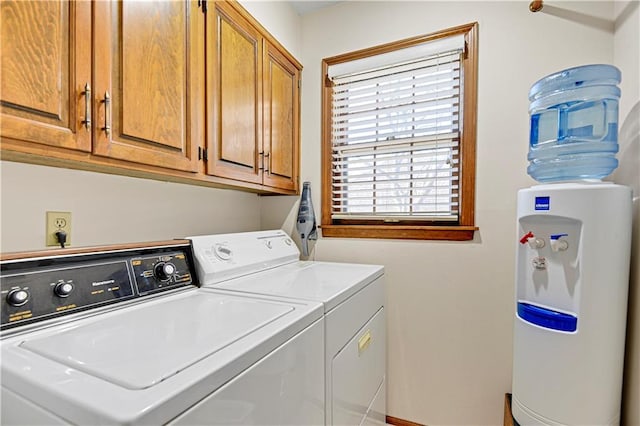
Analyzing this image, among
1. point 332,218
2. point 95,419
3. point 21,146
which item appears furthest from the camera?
point 332,218

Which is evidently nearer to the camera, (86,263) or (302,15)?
(86,263)

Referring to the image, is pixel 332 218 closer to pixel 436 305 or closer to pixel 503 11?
pixel 436 305

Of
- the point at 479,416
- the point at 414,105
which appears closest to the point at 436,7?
the point at 414,105

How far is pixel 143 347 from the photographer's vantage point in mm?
670

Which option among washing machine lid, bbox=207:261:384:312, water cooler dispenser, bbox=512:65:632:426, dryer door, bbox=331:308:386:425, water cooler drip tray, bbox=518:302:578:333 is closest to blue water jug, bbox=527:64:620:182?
water cooler dispenser, bbox=512:65:632:426

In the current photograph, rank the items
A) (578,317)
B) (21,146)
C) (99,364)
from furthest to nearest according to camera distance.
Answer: (578,317) < (21,146) < (99,364)

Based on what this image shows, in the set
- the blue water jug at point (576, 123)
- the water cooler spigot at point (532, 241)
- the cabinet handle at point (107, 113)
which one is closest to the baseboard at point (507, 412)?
the water cooler spigot at point (532, 241)

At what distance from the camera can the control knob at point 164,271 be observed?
1.13m

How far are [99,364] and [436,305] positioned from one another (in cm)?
165

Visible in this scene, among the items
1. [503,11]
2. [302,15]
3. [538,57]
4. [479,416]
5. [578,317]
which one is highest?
[302,15]

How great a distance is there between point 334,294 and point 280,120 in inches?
46.7

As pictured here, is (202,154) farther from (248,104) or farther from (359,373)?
(359,373)

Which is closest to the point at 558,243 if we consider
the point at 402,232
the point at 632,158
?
the point at 632,158

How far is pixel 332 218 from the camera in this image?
209 cm
